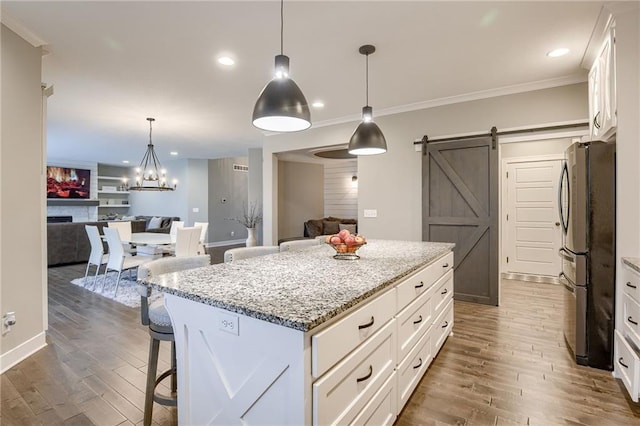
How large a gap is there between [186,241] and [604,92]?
493 cm

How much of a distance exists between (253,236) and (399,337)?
7.02 metres

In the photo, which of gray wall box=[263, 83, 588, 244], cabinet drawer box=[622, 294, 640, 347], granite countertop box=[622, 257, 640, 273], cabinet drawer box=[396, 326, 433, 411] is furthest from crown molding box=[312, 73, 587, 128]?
cabinet drawer box=[396, 326, 433, 411]

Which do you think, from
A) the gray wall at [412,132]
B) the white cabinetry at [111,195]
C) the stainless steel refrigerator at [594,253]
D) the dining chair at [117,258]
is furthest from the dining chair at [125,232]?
the white cabinetry at [111,195]

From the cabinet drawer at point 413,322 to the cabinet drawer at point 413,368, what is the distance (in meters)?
0.06

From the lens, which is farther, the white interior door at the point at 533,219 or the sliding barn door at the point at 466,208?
the white interior door at the point at 533,219

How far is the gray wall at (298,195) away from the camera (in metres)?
7.90

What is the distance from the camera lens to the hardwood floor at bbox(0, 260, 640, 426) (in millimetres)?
1908

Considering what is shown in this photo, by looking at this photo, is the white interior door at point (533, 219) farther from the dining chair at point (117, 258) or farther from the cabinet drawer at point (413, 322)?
the dining chair at point (117, 258)

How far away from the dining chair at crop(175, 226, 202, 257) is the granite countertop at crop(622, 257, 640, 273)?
15.2 feet

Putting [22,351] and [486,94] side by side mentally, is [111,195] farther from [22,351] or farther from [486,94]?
[486,94]

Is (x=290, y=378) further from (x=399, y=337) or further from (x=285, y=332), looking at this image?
(x=399, y=337)

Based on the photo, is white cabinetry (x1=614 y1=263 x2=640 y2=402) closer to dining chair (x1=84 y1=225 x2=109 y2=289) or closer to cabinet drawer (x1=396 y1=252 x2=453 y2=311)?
cabinet drawer (x1=396 y1=252 x2=453 y2=311)

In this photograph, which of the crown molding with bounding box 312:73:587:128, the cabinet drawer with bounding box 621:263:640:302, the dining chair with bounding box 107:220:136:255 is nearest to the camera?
the cabinet drawer with bounding box 621:263:640:302

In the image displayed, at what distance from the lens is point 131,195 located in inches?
464
